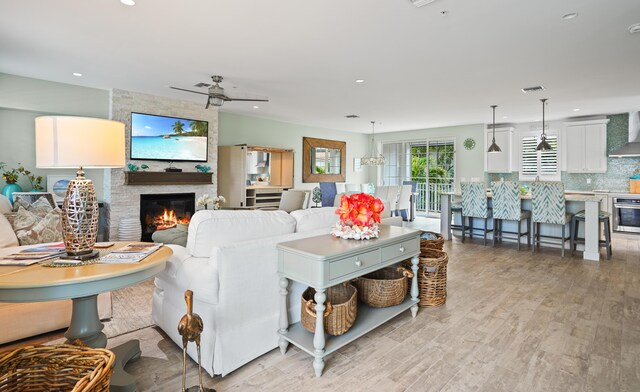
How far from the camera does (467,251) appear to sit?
209 inches

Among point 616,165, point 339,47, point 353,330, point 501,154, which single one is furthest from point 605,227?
point 353,330

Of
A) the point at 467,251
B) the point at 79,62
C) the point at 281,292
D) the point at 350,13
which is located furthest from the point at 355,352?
the point at 79,62

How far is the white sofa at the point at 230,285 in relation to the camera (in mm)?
1935

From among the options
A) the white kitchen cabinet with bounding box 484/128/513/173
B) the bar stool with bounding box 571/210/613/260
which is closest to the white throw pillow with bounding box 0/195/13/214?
the bar stool with bounding box 571/210/613/260

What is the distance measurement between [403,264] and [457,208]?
153 inches

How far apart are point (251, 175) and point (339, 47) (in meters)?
4.80

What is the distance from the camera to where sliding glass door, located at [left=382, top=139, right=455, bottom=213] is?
362 inches

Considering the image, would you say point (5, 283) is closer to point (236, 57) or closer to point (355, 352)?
point (355, 352)

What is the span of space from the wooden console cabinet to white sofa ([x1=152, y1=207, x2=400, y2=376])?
4620 millimetres

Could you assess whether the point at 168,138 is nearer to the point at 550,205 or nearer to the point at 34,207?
the point at 34,207

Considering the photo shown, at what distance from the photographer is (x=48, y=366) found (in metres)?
1.21

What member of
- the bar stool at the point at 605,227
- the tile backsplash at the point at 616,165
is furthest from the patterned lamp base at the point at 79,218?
the tile backsplash at the point at 616,165

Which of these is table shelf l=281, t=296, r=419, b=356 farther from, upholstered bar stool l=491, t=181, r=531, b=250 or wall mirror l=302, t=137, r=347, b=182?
wall mirror l=302, t=137, r=347, b=182

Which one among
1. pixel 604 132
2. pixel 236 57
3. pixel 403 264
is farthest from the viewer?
pixel 604 132
